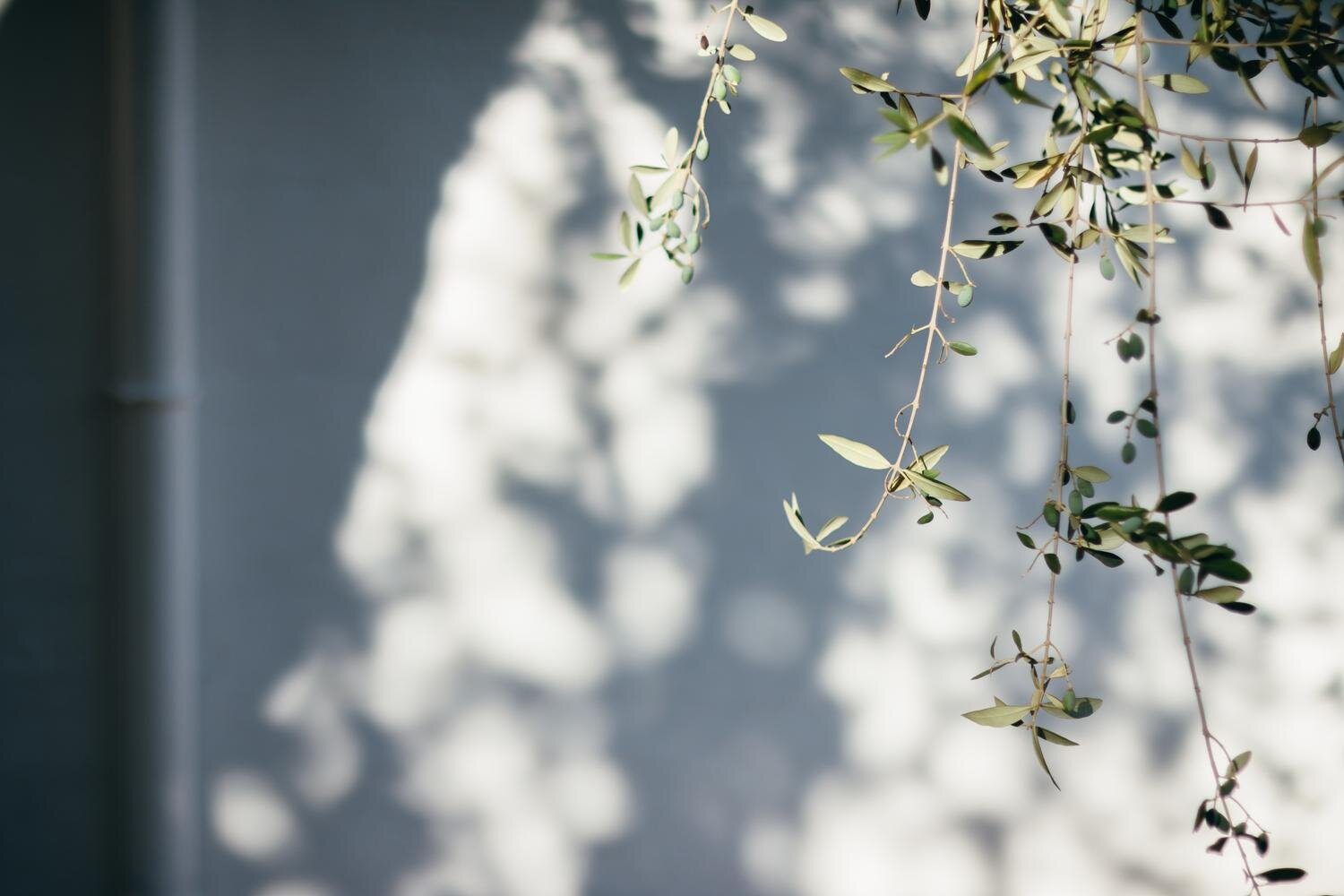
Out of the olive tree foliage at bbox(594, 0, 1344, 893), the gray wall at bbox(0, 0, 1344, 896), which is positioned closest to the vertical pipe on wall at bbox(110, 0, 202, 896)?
the gray wall at bbox(0, 0, 1344, 896)

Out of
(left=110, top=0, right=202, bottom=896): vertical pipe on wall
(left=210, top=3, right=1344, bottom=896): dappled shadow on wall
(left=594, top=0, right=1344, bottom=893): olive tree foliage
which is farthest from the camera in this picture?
(left=210, top=3, right=1344, bottom=896): dappled shadow on wall

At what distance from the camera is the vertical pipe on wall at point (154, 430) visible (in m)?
1.62

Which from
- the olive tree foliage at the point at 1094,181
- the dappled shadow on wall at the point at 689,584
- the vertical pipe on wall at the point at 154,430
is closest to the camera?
the olive tree foliage at the point at 1094,181

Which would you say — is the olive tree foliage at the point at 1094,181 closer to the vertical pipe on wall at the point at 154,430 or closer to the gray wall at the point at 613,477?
the gray wall at the point at 613,477

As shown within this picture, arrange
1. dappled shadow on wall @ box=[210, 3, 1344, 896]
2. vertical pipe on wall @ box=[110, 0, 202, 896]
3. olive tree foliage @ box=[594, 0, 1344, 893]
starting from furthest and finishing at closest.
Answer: dappled shadow on wall @ box=[210, 3, 1344, 896], vertical pipe on wall @ box=[110, 0, 202, 896], olive tree foliage @ box=[594, 0, 1344, 893]

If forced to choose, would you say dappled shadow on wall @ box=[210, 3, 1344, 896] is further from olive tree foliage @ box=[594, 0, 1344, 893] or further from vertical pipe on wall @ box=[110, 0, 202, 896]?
olive tree foliage @ box=[594, 0, 1344, 893]

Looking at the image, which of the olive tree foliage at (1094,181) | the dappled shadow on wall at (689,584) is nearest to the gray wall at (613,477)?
the dappled shadow on wall at (689,584)

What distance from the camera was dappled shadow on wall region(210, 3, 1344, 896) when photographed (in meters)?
1.81

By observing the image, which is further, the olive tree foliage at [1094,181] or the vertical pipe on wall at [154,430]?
the vertical pipe on wall at [154,430]

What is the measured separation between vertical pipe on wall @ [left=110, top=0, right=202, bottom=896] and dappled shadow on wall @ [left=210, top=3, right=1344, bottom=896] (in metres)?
0.14

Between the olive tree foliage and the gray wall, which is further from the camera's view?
the gray wall

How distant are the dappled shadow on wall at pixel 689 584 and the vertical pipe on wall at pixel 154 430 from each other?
0.14 m

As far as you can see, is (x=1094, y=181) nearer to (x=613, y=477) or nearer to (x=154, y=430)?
(x=613, y=477)

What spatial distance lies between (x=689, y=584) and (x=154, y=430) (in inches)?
38.5
